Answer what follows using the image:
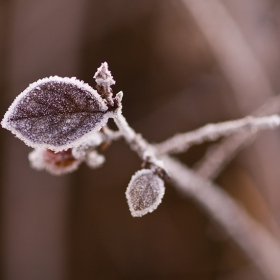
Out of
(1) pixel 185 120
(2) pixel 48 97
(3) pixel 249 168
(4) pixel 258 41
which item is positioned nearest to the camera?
(2) pixel 48 97

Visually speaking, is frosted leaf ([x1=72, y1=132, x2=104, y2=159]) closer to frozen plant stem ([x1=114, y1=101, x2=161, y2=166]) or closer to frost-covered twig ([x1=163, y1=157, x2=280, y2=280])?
frozen plant stem ([x1=114, y1=101, x2=161, y2=166])

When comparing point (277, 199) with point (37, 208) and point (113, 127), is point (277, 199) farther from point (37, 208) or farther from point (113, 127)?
point (37, 208)

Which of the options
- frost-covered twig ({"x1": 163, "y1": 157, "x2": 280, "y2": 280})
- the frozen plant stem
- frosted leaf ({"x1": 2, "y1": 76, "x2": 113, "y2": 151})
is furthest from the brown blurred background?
frosted leaf ({"x1": 2, "y1": 76, "x2": 113, "y2": 151})

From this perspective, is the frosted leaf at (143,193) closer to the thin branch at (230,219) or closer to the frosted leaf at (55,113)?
the frosted leaf at (55,113)

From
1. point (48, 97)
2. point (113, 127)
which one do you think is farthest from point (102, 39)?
point (48, 97)

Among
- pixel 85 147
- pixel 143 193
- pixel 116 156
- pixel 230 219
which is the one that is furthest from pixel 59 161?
pixel 116 156

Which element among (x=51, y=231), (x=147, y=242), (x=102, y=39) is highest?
(x=102, y=39)
